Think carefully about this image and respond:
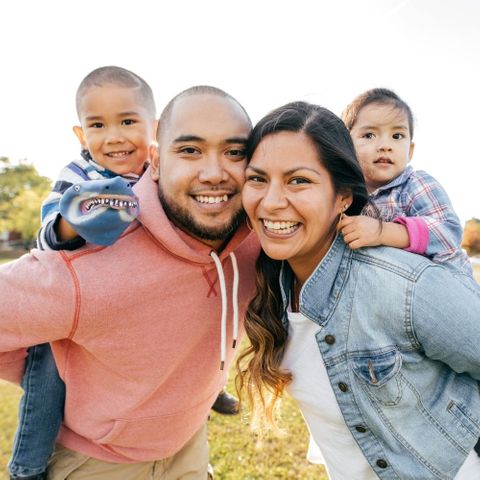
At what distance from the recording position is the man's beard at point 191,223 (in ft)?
6.86

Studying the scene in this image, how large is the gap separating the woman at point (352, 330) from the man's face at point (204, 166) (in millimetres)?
132

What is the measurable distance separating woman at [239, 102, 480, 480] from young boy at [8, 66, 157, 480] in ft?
2.56

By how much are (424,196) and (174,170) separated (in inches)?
63.9

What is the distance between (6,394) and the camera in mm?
6648

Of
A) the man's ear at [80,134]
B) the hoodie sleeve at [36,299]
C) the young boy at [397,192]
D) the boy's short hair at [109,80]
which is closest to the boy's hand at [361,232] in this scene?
the young boy at [397,192]

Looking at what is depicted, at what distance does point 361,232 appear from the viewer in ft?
6.14

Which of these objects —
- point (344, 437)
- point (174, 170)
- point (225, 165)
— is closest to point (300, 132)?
point (225, 165)

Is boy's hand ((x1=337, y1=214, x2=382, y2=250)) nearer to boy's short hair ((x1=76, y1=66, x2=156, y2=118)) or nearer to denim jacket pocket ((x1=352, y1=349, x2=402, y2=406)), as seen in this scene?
denim jacket pocket ((x1=352, y1=349, x2=402, y2=406))

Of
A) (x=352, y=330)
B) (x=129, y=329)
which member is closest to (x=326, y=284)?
(x=352, y=330)

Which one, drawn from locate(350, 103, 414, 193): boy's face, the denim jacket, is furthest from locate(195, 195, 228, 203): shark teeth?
locate(350, 103, 414, 193): boy's face

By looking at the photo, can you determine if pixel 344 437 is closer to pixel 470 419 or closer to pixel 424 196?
pixel 470 419

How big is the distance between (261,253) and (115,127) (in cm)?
157

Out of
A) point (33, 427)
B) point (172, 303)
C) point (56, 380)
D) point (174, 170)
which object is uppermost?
point (174, 170)

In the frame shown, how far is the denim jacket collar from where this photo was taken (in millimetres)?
1845
